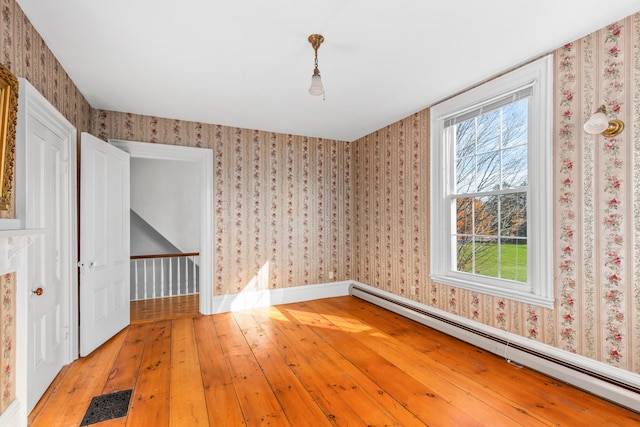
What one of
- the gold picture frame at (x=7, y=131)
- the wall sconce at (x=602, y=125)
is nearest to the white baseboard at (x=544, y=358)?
the wall sconce at (x=602, y=125)

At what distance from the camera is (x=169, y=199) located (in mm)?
5672

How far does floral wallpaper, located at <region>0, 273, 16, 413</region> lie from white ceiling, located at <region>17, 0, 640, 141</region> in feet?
5.36

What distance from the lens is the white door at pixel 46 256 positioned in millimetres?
2086

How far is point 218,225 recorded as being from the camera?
4.23 m

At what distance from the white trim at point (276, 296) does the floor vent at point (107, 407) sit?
1925 mm

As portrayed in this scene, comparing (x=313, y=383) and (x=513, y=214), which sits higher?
(x=513, y=214)

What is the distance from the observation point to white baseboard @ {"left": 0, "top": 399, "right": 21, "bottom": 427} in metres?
1.62

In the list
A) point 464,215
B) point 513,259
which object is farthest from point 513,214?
point 464,215

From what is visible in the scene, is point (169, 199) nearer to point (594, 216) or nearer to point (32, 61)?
point (32, 61)

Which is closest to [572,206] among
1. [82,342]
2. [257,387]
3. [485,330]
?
[485,330]

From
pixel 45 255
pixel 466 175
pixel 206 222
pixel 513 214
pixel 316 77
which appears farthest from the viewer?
pixel 206 222

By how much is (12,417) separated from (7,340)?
0.40 metres

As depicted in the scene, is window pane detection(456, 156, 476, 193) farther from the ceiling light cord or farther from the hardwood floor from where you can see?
the ceiling light cord

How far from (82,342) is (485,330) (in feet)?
12.0
